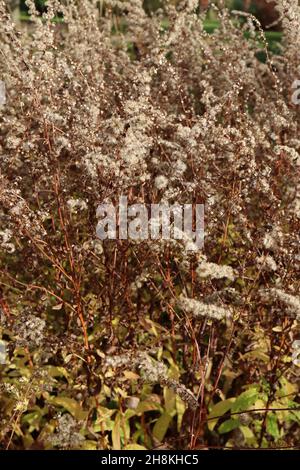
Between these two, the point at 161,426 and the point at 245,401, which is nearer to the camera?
the point at 245,401

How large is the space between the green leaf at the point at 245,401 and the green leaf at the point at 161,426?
382mm

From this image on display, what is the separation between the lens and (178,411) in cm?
318

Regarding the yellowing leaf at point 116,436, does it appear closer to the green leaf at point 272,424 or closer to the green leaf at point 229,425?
the green leaf at point 229,425

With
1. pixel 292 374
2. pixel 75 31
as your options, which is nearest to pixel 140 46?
pixel 75 31

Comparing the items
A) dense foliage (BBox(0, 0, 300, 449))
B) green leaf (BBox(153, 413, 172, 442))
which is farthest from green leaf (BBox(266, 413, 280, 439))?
green leaf (BBox(153, 413, 172, 442))

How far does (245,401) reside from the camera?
299 cm

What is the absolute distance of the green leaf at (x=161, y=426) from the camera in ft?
10.2

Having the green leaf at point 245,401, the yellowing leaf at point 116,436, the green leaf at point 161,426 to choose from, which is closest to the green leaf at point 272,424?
the green leaf at point 245,401

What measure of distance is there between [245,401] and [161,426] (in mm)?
498

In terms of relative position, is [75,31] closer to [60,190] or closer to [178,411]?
[60,190]

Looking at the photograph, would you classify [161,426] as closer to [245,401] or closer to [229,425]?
[229,425]

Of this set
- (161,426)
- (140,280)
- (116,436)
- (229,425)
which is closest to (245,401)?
(229,425)

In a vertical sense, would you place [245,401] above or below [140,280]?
below
